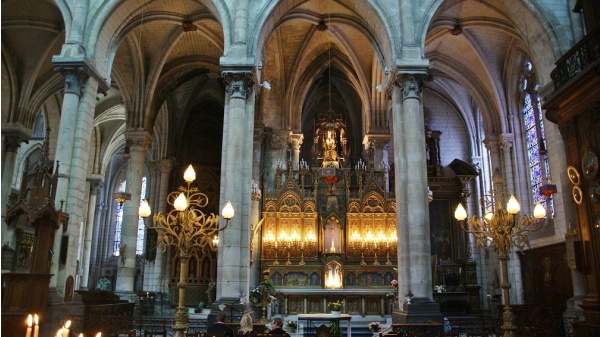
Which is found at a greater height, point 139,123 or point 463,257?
point 139,123

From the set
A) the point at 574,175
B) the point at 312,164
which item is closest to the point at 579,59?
the point at 574,175

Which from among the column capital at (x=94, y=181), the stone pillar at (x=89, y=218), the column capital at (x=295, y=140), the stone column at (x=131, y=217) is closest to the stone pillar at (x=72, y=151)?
the stone column at (x=131, y=217)

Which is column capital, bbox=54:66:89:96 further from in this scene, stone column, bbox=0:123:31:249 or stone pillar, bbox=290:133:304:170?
stone pillar, bbox=290:133:304:170

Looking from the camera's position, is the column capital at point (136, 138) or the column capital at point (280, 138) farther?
the column capital at point (280, 138)

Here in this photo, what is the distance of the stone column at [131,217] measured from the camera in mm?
17859

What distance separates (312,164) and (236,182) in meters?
12.0

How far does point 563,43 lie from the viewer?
43.8 feet

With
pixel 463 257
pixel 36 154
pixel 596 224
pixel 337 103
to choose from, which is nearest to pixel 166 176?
pixel 36 154

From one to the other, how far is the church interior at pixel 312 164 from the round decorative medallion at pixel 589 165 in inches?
3.5

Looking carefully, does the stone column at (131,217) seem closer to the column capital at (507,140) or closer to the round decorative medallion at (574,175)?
the column capital at (507,140)

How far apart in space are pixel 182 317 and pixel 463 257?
17.1 metres

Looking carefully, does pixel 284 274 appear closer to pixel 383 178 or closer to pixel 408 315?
pixel 383 178

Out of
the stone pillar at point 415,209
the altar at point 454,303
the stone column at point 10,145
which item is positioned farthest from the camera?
the altar at point 454,303

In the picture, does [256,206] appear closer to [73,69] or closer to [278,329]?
A: [73,69]
